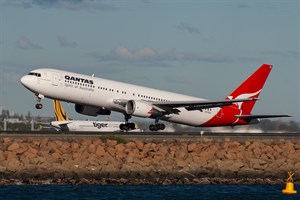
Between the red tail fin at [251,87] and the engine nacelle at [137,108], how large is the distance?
1201cm

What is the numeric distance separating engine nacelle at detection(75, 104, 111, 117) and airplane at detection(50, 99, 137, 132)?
4340cm

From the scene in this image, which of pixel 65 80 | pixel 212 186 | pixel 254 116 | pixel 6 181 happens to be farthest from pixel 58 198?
pixel 254 116

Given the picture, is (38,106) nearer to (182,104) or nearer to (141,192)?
(182,104)

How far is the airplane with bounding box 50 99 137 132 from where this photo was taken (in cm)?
11650

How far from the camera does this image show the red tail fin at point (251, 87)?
259ft

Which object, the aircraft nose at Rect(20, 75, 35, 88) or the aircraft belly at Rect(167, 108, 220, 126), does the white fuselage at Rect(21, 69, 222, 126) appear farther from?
the aircraft belly at Rect(167, 108, 220, 126)

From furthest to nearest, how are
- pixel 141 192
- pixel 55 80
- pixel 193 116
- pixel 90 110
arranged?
pixel 193 116 < pixel 90 110 < pixel 55 80 < pixel 141 192

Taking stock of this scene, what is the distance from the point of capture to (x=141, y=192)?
43.0m

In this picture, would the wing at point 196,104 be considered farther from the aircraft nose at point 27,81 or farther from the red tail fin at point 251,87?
the aircraft nose at point 27,81

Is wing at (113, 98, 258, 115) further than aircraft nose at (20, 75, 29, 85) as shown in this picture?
Yes

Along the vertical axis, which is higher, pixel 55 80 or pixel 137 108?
pixel 55 80

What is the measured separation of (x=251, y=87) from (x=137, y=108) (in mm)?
15926

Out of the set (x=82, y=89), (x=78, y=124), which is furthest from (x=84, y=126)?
(x=82, y=89)

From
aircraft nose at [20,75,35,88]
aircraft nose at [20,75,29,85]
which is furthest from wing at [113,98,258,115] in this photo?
aircraft nose at [20,75,29,85]
